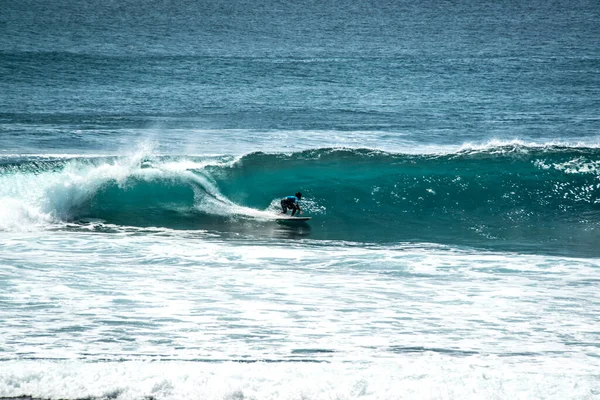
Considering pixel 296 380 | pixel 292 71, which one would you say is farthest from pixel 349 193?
pixel 292 71

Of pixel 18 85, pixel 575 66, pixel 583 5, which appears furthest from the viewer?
pixel 583 5

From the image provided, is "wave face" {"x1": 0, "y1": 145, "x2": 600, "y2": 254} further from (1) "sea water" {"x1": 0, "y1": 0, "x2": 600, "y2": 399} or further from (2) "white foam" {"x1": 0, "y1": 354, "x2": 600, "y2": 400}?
(2) "white foam" {"x1": 0, "y1": 354, "x2": 600, "y2": 400}

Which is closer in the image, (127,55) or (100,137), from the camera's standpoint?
(100,137)

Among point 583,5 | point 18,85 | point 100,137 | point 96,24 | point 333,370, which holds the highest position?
point 583,5

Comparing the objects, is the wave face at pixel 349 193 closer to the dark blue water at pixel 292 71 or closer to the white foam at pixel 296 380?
the dark blue water at pixel 292 71

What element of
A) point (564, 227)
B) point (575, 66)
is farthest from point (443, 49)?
point (564, 227)

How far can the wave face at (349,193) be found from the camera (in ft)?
49.3

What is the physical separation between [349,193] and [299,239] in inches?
173

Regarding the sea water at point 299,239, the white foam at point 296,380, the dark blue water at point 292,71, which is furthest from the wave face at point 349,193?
the white foam at point 296,380

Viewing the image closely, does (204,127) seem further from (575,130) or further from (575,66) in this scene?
(575,66)

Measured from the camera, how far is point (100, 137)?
984 inches

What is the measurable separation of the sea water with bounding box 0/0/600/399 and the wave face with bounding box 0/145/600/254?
0.07m

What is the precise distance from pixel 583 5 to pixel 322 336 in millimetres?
89768

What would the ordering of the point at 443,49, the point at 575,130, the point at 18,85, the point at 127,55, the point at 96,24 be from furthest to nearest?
the point at 96,24, the point at 443,49, the point at 127,55, the point at 18,85, the point at 575,130
